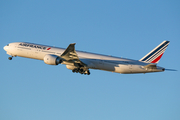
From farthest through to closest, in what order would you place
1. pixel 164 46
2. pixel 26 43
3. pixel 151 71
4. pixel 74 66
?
pixel 26 43 < pixel 74 66 < pixel 164 46 < pixel 151 71

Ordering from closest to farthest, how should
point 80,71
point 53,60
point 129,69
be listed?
point 53,60, point 129,69, point 80,71

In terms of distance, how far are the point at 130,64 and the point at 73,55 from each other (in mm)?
9437

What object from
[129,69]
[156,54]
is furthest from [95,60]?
[156,54]

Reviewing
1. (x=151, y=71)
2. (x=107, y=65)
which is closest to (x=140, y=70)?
(x=151, y=71)

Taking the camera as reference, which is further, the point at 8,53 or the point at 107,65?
the point at 8,53

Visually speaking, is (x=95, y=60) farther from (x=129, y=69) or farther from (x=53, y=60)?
(x=53, y=60)

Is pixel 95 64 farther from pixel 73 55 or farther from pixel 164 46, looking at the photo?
pixel 164 46

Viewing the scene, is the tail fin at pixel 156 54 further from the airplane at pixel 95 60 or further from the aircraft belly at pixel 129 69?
the aircraft belly at pixel 129 69

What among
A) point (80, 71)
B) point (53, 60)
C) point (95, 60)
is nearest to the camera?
point (53, 60)

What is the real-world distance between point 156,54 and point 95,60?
10.3 meters

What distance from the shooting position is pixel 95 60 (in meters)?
39.2

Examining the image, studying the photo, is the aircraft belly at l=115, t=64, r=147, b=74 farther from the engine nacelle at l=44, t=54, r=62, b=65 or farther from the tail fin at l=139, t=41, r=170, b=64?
the engine nacelle at l=44, t=54, r=62, b=65

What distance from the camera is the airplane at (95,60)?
120ft

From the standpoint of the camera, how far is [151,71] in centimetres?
3644
